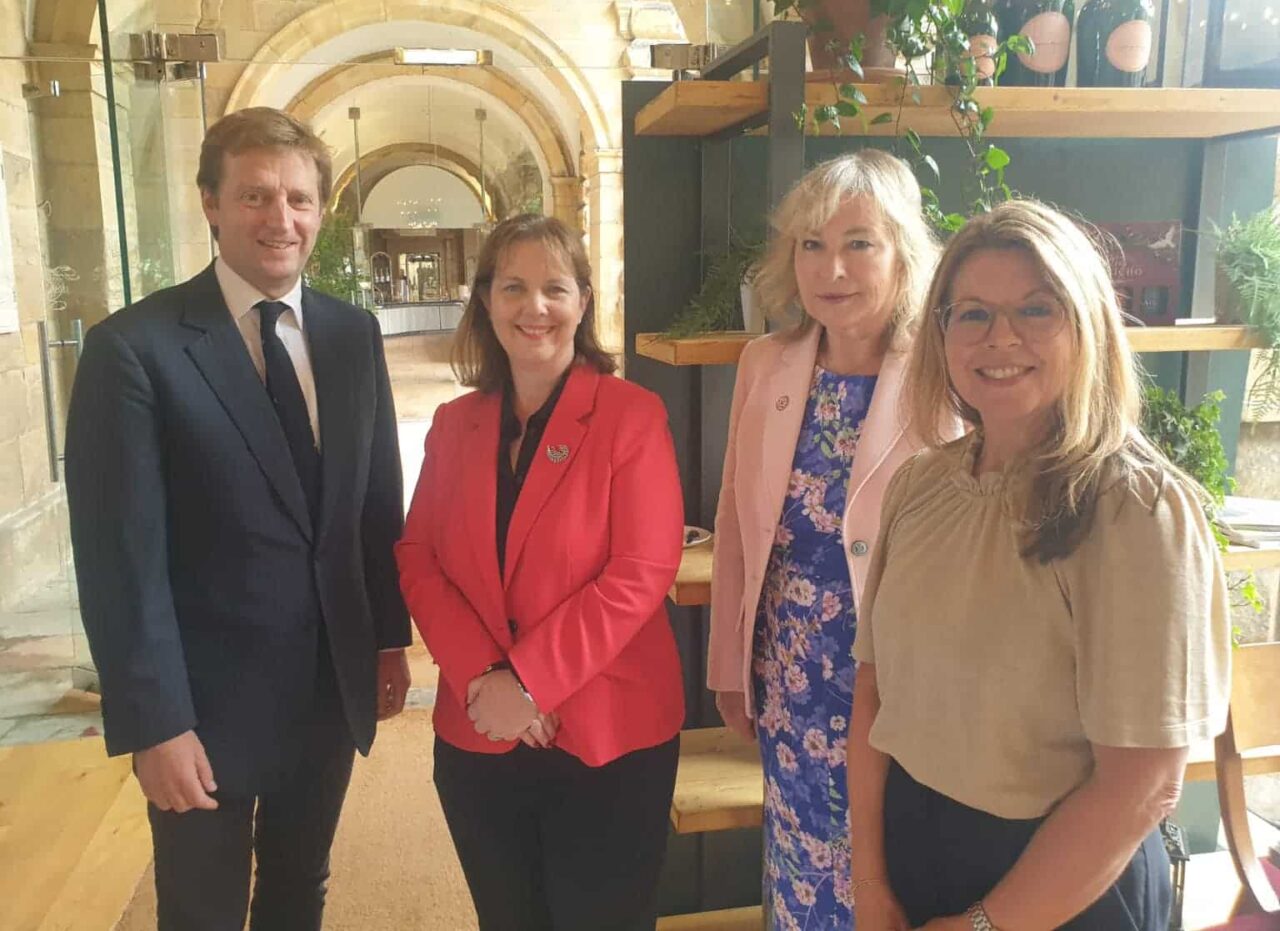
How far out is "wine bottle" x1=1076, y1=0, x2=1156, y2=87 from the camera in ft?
6.20

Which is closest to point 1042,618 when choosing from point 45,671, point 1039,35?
point 1039,35

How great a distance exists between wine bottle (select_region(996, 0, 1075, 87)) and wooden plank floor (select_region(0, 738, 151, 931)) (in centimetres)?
282

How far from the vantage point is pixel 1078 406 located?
3.13 feet

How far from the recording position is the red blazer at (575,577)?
55.9 inches

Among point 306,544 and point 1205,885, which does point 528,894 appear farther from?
point 1205,885

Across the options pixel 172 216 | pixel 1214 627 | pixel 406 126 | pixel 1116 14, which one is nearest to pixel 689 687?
pixel 1214 627

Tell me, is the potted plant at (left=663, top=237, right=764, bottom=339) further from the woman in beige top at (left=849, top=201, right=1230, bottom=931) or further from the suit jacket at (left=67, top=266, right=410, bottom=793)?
the woman in beige top at (left=849, top=201, right=1230, bottom=931)

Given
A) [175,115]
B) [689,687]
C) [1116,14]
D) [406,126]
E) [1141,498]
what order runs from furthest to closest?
1. [406,126]
2. [175,115]
3. [689,687]
4. [1116,14]
5. [1141,498]

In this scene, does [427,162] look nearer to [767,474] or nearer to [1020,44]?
[1020,44]

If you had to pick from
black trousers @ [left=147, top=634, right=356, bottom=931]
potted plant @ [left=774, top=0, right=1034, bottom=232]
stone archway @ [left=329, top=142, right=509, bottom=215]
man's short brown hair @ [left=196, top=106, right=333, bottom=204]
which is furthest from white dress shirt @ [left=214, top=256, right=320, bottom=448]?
stone archway @ [left=329, top=142, right=509, bottom=215]

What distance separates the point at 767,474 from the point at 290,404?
2.46 feet

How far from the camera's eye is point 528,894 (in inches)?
59.9

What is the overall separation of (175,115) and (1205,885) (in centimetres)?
429

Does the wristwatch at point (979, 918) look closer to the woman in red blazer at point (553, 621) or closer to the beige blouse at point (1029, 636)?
the beige blouse at point (1029, 636)
